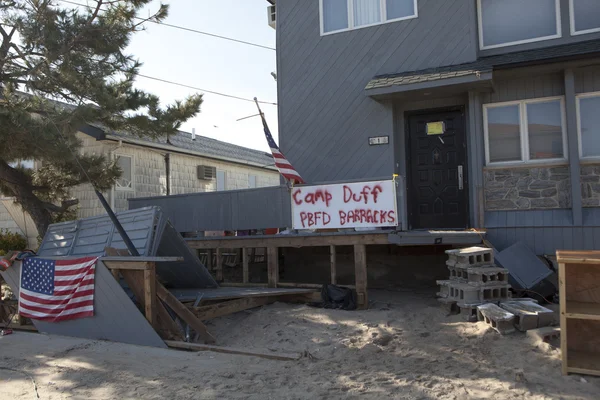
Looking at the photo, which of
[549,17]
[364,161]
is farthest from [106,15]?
[549,17]

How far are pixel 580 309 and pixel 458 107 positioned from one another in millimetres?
5858

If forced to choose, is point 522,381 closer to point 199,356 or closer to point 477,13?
point 199,356

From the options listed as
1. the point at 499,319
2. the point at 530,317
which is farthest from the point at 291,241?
the point at 530,317

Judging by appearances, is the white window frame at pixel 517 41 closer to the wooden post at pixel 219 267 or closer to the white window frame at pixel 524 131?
the white window frame at pixel 524 131

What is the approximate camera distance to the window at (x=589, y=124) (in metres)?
9.31

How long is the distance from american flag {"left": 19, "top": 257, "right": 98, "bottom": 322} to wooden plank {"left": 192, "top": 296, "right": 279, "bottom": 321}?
5.30 ft

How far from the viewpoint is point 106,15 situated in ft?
37.2

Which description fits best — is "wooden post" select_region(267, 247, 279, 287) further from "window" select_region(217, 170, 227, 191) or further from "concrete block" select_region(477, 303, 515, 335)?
"window" select_region(217, 170, 227, 191)

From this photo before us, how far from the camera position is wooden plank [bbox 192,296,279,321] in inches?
319

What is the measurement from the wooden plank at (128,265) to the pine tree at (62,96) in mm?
3323

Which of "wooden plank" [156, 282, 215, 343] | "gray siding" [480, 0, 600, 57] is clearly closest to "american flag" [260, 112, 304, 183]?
"wooden plank" [156, 282, 215, 343]

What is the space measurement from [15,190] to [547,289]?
441 inches

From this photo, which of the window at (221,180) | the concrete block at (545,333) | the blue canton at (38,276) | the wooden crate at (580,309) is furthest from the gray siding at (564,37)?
the window at (221,180)

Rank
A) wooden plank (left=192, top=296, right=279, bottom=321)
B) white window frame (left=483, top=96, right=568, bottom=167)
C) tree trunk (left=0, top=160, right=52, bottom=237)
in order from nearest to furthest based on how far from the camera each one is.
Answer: wooden plank (left=192, top=296, right=279, bottom=321) < white window frame (left=483, top=96, right=568, bottom=167) < tree trunk (left=0, top=160, right=52, bottom=237)
